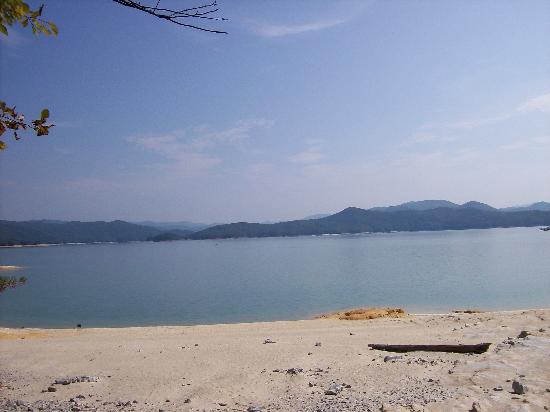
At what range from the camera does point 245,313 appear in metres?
33.8

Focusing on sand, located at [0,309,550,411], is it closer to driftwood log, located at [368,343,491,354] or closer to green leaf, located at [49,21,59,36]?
driftwood log, located at [368,343,491,354]

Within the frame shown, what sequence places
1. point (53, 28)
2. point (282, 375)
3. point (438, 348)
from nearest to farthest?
point (53, 28) < point (282, 375) < point (438, 348)

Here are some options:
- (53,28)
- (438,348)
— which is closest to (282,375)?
(438,348)

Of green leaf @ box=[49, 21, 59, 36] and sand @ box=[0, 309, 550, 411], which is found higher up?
green leaf @ box=[49, 21, 59, 36]

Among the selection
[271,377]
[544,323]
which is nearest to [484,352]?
[271,377]

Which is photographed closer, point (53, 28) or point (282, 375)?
point (53, 28)

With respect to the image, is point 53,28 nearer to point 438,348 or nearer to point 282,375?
point 282,375

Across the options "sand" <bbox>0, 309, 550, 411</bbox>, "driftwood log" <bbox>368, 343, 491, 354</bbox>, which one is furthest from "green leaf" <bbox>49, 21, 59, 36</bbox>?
"driftwood log" <bbox>368, 343, 491, 354</bbox>

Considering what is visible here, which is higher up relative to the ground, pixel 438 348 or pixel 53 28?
pixel 53 28

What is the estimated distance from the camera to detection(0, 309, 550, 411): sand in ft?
25.9

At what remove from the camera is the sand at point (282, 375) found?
7895mm

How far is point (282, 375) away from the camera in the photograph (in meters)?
9.98

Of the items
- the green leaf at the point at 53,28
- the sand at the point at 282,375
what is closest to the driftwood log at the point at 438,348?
the sand at the point at 282,375

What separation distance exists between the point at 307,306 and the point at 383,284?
53.9 feet
